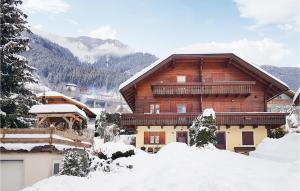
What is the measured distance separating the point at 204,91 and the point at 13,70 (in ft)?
61.2

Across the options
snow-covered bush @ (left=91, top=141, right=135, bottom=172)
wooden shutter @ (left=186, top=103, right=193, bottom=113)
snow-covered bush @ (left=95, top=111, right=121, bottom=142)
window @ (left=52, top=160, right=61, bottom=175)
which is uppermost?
wooden shutter @ (left=186, top=103, right=193, bottom=113)

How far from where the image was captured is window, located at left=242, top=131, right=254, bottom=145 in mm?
33781

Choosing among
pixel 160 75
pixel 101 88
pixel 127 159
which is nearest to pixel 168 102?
pixel 160 75

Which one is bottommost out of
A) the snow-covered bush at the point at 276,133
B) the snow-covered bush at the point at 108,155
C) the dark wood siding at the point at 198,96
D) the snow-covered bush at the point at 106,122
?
the snow-covered bush at the point at 108,155

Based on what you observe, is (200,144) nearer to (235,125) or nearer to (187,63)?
(235,125)

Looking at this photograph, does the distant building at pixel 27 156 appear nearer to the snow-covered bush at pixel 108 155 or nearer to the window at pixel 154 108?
the snow-covered bush at pixel 108 155

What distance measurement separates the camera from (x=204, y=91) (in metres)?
34.4

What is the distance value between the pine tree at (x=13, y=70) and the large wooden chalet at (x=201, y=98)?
13.6m

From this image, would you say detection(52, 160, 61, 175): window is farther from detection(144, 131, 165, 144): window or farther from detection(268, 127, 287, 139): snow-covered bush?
detection(268, 127, 287, 139): snow-covered bush

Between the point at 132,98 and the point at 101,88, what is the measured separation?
110136mm

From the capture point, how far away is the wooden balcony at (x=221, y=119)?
107 feet

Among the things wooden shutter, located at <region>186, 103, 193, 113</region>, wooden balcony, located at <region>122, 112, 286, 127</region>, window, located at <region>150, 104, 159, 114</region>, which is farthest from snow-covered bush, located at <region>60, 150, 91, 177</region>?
wooden shutter, located at <region>186, 103, 193, 113</region>

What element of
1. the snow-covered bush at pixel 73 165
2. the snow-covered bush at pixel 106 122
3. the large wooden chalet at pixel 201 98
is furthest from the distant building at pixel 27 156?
the snow-covered bush at pixel 106 122

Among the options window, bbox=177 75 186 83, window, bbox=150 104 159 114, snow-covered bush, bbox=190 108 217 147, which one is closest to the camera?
snow-covered bush, bbox=190 108 217 147
